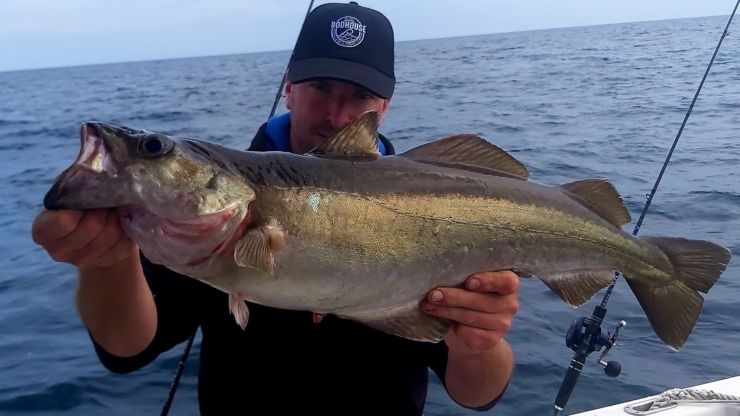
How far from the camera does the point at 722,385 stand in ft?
14.0

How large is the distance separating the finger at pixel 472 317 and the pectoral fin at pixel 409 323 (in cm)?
3

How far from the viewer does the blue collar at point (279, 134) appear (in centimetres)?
318

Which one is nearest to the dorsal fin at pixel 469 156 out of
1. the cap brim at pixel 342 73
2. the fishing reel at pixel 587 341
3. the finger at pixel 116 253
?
the cap brim at pixel 342 73

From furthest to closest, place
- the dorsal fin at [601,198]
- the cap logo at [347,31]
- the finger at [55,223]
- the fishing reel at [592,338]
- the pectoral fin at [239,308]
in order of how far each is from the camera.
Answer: the fishing reel at [592,338]
the cap logo at [347,31]
the dorsal fin at [601,198]
the pectoral fin at [239,308]
the finger at [55,223]

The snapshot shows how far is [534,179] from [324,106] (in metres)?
9.64

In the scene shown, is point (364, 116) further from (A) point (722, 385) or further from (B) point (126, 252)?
(A) point (722, 385)

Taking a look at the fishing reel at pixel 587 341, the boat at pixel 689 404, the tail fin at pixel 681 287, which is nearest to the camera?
the tail fin at pixel 681 287

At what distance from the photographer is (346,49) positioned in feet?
10.4

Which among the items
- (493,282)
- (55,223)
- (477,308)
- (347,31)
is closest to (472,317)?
(477,308)

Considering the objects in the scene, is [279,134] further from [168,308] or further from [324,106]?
[168,308]

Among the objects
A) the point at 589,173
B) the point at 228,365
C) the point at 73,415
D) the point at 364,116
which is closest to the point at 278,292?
the point at 364,116

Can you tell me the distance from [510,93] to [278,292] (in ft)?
82.1

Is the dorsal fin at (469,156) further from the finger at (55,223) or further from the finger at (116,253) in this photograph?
the finger at (55,223)

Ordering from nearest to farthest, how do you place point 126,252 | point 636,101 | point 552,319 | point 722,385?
point 126,252 < point 722,385 < point 552,319 < point 636,101
